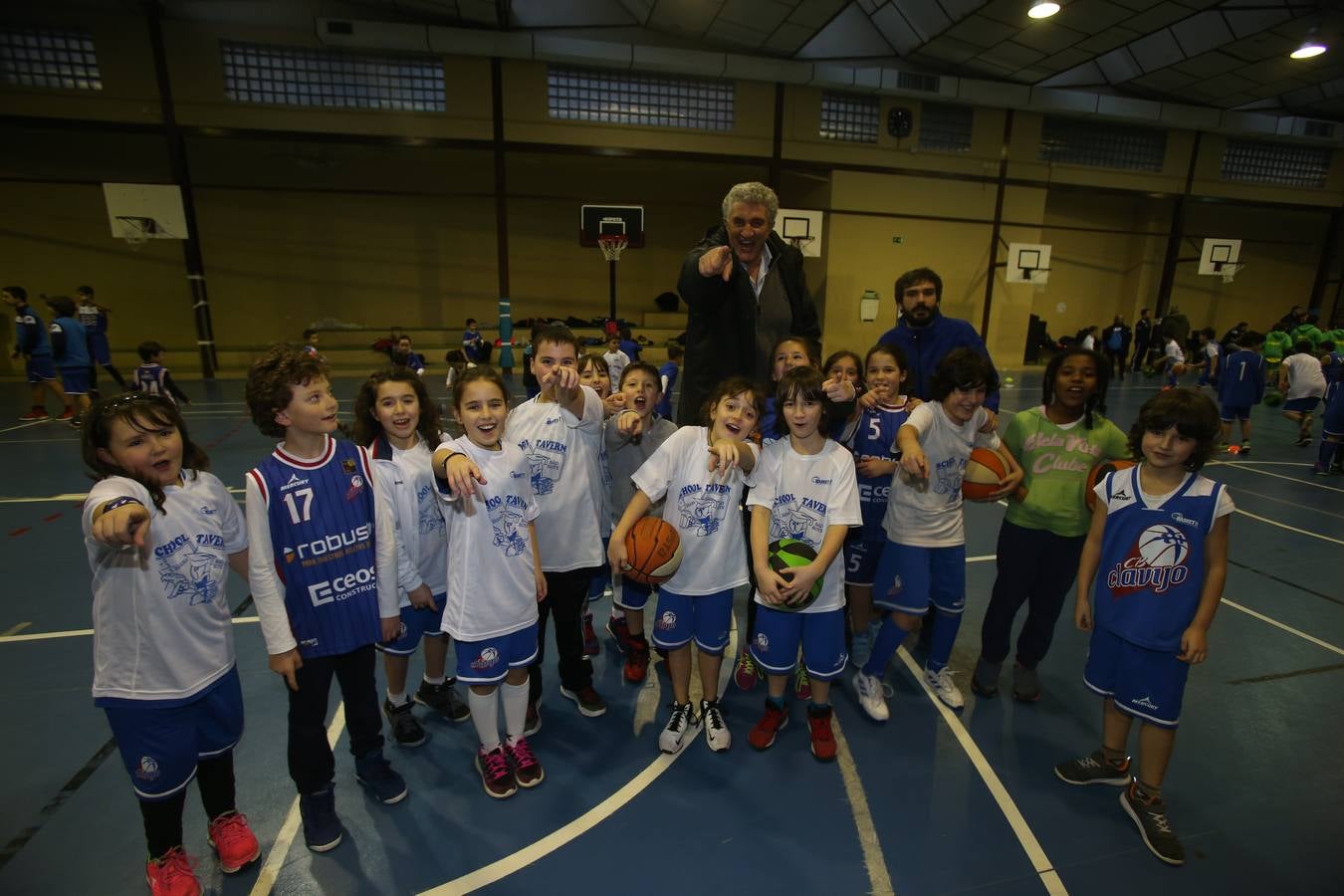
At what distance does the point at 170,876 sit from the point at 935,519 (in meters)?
3.35

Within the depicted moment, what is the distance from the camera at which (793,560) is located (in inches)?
106

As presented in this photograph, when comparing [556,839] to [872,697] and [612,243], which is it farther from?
[612,243]

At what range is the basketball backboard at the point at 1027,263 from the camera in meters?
17.0

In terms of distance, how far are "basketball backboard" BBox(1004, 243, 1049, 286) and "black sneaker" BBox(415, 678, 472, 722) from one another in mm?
18552


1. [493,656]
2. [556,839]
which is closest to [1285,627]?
[556,839]

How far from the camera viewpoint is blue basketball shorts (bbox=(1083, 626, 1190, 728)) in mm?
2404

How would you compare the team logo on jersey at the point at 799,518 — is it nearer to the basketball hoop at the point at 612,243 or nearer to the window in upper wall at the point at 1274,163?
the basketball hoop at the point at 612,243

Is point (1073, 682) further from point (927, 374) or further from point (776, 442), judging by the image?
point (776, 442)

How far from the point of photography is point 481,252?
1720 cm

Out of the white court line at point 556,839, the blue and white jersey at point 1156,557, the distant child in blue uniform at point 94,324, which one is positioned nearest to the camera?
the white court line at point 556,839

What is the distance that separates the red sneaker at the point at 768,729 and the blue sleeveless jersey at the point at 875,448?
3.40ft

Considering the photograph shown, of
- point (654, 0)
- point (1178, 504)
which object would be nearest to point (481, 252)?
point (654, 0)

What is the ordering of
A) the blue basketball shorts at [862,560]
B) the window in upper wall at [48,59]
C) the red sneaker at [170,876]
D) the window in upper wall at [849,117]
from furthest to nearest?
1. the window in upper wall at [849,117]
2. the window in upper wall at [48,59]
3. the blue basketball shorts at [862,560]
4. the red sneaker at [170,876]

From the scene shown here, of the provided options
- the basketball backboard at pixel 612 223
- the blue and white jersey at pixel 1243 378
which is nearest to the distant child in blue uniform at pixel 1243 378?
the blue and white jersey at pixel 1243 378
